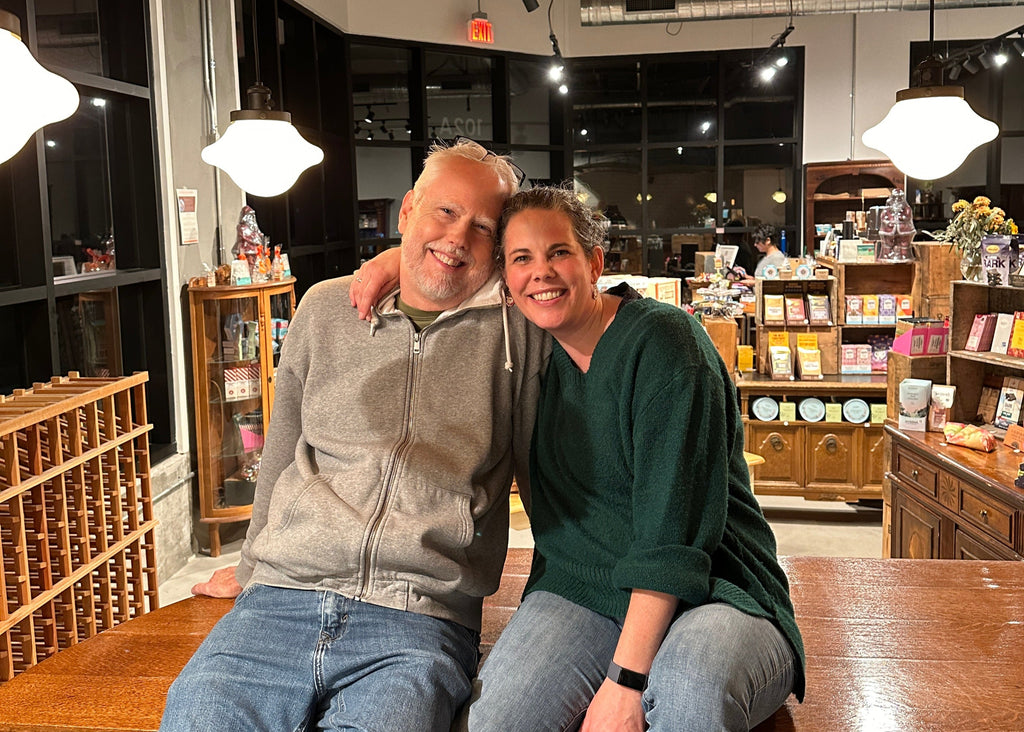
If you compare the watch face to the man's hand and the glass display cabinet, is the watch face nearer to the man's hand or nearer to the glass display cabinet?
the glass display cabinet

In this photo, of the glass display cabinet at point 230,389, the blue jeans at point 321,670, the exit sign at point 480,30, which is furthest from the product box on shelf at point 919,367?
the exit sign at point 480,30

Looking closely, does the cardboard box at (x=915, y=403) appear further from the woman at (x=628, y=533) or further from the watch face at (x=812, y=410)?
the woman at (x=628, y=533)

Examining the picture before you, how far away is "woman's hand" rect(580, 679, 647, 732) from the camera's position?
5.67 feet

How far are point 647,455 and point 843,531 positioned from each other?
181 inches

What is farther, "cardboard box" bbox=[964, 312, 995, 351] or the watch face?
the watch face

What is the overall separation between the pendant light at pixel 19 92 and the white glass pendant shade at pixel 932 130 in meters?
3.52

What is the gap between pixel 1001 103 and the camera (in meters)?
10.7

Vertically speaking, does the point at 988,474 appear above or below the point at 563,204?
below

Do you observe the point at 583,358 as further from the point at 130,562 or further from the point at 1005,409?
the point at 1005,409

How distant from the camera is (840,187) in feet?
35.8

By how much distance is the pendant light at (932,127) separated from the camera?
4016mm

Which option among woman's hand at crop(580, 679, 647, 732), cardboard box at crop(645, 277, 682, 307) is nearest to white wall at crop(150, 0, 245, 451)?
cardboard box at crop(645, 277, 682, 307)

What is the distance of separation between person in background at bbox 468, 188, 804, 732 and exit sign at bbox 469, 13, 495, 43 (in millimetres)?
7899

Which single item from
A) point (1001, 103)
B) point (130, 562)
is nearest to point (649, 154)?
point (1001, 103)
